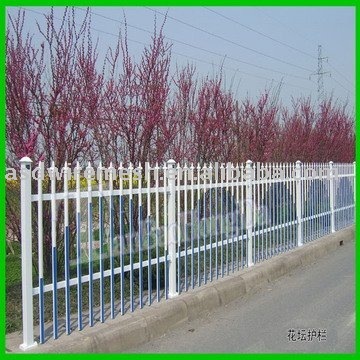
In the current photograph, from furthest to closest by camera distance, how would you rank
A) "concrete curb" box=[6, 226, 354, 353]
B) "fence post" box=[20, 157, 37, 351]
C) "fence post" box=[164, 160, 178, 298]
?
1. "fence post" box=[164, 160, 178, 298]
2. "concrete curb" box=[6, 226, 354, 353]
3. "fence post" box=[20, 157, 37, 351]

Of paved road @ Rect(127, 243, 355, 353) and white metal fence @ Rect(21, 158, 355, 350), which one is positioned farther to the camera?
paved road @ Rect(127, 243, 355, 353)

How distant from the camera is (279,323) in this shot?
466 centimetres

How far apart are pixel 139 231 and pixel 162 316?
0.90 meters

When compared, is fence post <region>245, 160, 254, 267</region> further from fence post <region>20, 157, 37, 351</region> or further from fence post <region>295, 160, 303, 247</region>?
fence post <region>20, 157, 37, 351</region>

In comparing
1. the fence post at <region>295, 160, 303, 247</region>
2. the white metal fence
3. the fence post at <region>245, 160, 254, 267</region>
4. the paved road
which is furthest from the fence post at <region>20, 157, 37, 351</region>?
the fence post at <region>295, 160, 303, 247</region>

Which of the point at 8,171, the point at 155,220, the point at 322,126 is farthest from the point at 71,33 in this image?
the point at 322,126

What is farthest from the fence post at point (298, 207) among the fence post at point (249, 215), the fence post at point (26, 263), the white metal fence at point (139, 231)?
the fence post at point (26, 263)

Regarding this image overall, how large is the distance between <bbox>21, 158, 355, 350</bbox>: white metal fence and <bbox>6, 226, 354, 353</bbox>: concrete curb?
0.15 metres

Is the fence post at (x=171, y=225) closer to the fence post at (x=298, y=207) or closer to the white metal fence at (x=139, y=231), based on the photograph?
the white metal fence at (x=139, y=231)

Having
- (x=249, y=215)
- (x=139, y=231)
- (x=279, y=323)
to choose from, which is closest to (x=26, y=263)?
(x=139, y=231)

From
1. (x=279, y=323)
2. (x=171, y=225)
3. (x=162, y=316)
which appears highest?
(x=171, y=225)

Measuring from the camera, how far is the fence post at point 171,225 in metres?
5.02

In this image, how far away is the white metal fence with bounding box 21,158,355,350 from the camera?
3.88 metres

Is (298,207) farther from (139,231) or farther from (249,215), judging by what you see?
(139,231)
